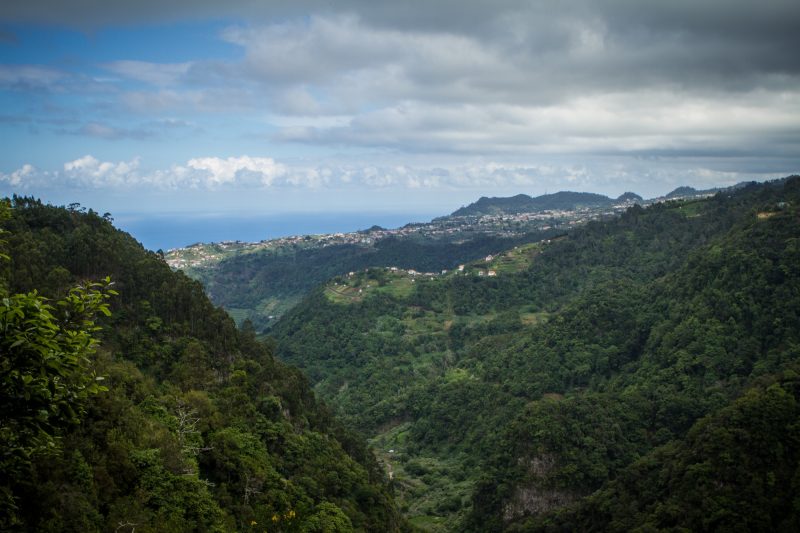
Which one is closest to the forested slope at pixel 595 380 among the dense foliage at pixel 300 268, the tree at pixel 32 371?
the tree at pixel 32 371

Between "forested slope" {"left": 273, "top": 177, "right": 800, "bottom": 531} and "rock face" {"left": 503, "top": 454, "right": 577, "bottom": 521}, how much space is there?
0.11 m

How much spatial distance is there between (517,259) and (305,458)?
106 metres

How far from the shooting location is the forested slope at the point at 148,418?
8.36m

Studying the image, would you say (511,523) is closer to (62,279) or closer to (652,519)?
(652,519)

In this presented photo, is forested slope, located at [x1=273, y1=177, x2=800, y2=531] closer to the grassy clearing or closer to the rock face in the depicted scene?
the rock face

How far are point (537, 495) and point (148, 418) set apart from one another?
34673 millimetres

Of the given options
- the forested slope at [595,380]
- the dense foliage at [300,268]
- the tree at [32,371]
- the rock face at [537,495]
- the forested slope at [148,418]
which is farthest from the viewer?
the dense foliage at [300,268]

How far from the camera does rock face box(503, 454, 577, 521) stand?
1801 inches

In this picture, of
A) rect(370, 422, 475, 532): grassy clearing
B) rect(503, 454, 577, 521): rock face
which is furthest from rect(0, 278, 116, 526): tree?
rect(503, 454, 577, 521): rock face

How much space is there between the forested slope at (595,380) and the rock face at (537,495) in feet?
0.35

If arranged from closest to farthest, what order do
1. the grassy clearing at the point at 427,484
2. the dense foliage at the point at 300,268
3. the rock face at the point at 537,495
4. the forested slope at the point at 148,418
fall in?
the forested slope at the point at 148,418 < the rock face at the point at 537,495 < the grassy clearing at the point at 427,484 < the dense foliage at the point at 300,268

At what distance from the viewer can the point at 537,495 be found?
46.4m

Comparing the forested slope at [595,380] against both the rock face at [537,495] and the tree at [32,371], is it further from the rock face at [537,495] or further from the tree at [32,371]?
the tree at [32,371]

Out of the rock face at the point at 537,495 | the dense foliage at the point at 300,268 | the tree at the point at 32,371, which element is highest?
the tree at the point at 32,371
